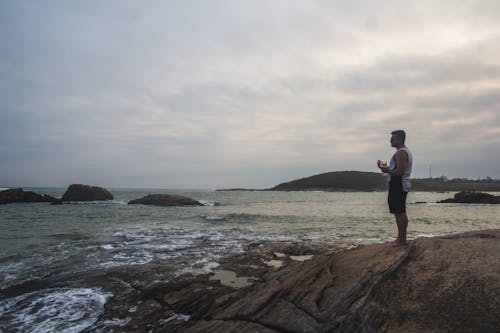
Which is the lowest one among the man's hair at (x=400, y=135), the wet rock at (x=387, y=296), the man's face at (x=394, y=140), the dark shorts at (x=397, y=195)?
the wet rock at (x=387, y=296)

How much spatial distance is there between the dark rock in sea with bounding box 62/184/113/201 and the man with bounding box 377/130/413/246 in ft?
212

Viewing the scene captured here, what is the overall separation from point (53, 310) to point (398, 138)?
8.77m

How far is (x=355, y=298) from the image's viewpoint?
17.4 feet

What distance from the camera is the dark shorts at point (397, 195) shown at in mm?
7199

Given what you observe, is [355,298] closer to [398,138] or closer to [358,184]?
[398,138]

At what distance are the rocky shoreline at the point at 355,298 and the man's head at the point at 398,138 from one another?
2.10 m

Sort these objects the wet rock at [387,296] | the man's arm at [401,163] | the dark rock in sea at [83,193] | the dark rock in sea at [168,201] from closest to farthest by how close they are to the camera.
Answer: the wet rock at [387,296]
the man's arm at [401,163]
the dark rock in sea at [168,201]
the dark rock in sea at [83,193]

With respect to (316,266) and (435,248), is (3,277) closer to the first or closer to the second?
(316,266)

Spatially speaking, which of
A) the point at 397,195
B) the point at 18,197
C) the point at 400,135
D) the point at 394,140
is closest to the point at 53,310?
the point at 397,195

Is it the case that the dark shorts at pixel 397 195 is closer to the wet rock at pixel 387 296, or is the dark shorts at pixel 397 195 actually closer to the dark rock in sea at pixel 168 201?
the wet rock at pixel 387 296

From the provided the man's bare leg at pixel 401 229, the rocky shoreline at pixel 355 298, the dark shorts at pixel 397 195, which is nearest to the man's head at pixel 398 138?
the dark shorts at pixel 397 195

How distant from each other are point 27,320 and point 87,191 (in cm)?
6127

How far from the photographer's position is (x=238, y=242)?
17.0 meters

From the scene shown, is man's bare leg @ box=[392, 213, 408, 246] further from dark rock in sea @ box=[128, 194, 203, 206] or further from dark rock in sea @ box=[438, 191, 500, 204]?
dark rock in sea @ box=[438, 191, 500, 204]
